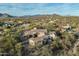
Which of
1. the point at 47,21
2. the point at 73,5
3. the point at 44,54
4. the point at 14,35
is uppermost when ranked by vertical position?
the point at 73,5

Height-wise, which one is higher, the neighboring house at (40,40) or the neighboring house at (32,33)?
the neighboring house at (32,33)

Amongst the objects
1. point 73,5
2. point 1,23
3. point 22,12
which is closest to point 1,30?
point 1,23

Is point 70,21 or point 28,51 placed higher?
point 70,21

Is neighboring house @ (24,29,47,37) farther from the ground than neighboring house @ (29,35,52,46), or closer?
farther from the ground

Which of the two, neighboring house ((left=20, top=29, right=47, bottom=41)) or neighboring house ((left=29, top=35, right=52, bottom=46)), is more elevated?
neighboring house ((left=20, top=29, right=47, bottom=41))

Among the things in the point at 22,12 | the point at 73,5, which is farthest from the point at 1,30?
the point at 73,5

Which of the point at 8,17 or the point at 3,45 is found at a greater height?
the point at 8,17

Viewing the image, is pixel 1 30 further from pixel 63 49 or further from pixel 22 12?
pixel 63 49

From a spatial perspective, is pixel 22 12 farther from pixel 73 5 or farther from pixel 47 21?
pixel 73 5

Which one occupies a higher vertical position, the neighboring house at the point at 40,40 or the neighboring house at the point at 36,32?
the neighboring house at the point at 36,32
